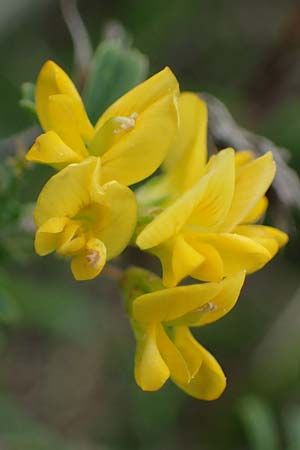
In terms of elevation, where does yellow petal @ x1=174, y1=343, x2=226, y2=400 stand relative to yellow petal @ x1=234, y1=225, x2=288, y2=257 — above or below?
below

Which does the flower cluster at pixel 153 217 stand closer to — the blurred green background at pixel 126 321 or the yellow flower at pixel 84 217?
the yellow flower at pixel 84 217

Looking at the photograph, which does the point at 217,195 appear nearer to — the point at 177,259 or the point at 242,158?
the point at 177,259

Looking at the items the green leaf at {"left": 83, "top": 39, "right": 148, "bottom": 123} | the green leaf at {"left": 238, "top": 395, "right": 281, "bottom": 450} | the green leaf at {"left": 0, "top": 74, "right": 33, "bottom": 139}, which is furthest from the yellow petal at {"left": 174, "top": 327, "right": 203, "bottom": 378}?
the green leaf at {"left": 0, "top": 74, "right": 33, "bottom": 139}

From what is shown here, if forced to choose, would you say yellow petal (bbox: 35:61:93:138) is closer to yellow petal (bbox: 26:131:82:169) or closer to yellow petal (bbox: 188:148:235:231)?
yellow petal (bbox: 26:131:82:169)

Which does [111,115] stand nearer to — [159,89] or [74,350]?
[159,89]

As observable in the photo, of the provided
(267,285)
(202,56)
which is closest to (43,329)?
(267,285)

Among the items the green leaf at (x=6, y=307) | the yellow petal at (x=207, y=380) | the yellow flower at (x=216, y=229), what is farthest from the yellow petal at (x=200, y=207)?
the green leaf at (x=6, y=307)

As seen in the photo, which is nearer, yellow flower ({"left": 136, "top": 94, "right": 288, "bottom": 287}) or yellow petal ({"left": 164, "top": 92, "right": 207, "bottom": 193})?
yellow flower ({"left": 136, "top": 94, "right": 288, "bottom": 287})
